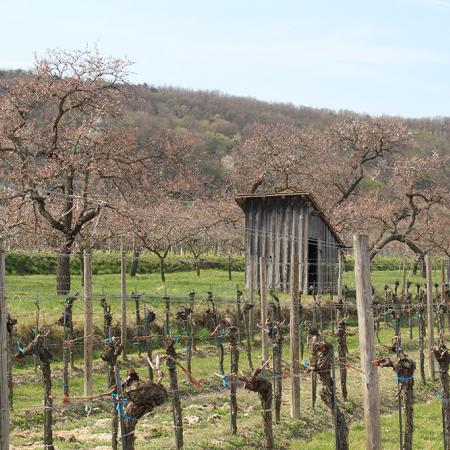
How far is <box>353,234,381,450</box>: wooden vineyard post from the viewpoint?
9.50 m

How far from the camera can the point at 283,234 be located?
30422mm

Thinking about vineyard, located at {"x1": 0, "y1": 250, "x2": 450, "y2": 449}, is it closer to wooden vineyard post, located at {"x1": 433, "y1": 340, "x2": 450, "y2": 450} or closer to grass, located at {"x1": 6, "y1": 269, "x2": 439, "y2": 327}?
wooden vineyard post, located at {"x1": 433, "y1": 340, "x2": 450, "y2": 450}

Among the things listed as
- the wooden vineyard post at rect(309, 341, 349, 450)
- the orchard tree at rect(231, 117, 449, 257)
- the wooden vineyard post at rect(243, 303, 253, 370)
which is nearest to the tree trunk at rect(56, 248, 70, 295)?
the wooden vineyard post at rect(243, 303, 253, 370)

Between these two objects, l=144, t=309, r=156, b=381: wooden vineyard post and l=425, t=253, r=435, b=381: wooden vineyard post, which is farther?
l=425, t=253, r=435, b=381: wooden vineyard post

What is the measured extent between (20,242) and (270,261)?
37.0 feet

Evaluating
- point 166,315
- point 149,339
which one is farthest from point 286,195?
point 149,339

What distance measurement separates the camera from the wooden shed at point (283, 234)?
2994cm

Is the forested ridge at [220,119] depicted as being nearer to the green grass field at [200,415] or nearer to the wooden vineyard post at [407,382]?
the green grass field at [200,415]

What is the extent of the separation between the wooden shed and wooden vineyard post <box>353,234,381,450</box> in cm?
1960

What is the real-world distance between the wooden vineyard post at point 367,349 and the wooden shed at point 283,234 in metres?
19.6

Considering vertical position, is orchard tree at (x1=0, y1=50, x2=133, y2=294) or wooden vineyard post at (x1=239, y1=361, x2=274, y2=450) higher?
orchard tree at (x1=0, y1=50, x2=133, y2=294)

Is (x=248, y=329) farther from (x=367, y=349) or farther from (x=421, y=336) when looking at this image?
(x=367, y=349)

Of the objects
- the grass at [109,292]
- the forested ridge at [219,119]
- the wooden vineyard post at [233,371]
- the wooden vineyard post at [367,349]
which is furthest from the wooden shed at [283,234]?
the forested ridge at [219,119]

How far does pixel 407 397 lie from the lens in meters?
12.4
